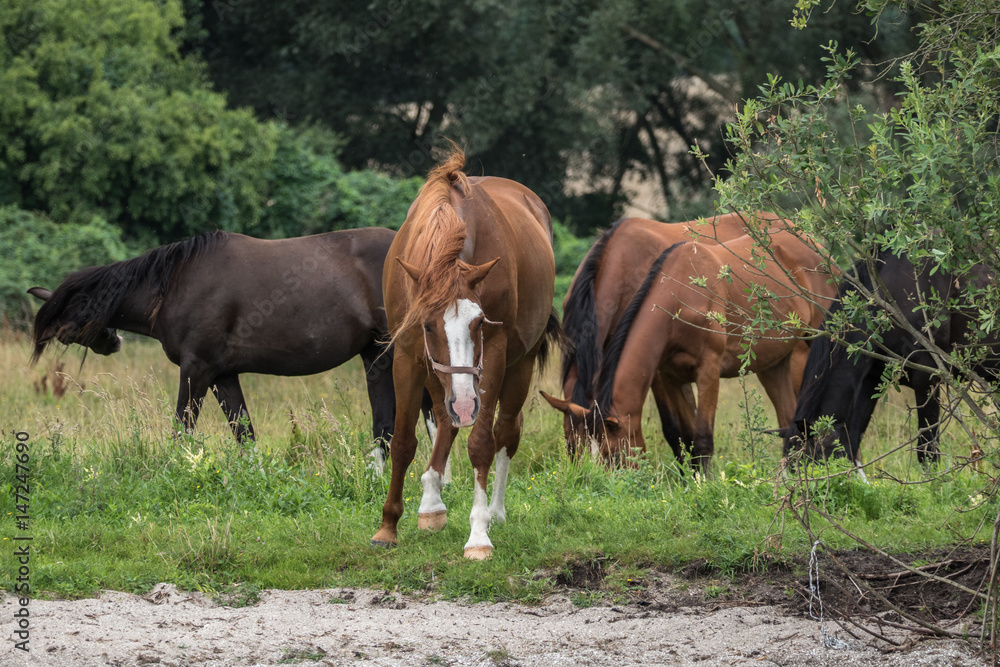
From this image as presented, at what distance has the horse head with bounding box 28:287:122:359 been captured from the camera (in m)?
7.95

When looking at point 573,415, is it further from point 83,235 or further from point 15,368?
point 83,235

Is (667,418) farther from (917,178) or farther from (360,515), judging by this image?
(917,178)

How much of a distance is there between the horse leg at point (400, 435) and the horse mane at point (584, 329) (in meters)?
2.08

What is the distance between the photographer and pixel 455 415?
14.7ft

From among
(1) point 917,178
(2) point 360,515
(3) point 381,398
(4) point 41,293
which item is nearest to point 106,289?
(4) point 41,293

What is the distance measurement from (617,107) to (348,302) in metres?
15.5

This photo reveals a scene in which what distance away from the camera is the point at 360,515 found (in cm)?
599

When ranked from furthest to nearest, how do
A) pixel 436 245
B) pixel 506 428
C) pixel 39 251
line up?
pixel 39 251
pixel 506 428
pixel 436 245

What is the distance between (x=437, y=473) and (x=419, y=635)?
46.5 inches

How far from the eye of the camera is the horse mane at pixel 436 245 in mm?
4566

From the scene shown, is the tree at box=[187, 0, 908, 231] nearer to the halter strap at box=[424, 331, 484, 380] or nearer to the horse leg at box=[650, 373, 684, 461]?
the horse leg at box=[650, 373, 684, 461]

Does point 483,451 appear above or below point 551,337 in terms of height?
below

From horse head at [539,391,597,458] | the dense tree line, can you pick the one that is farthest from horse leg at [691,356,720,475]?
the dense tree line

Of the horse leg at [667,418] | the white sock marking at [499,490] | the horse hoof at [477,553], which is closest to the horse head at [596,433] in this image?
the horse leg at [667,418]
